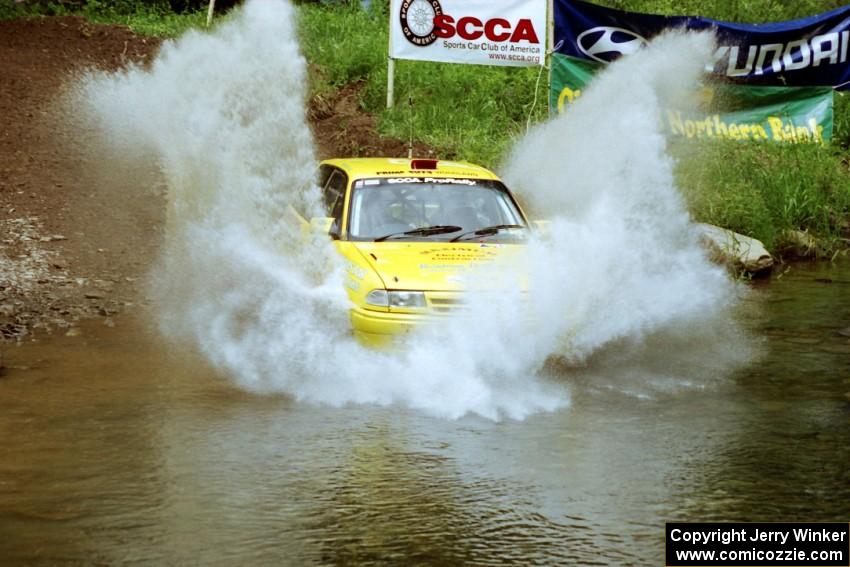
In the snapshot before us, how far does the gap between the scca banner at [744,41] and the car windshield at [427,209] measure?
7189mm

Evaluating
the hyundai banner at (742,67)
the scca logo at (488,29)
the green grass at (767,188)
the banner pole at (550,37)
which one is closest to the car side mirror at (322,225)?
the green grass at (767,188)

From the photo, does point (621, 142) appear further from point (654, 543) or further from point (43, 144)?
point (654, 543)

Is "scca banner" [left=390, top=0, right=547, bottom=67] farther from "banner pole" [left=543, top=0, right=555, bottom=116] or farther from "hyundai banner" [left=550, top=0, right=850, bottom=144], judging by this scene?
"hyundai banner" [left=550, top=0, right=850, bottom=144]

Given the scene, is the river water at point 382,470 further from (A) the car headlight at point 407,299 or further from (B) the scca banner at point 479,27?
(B) the scca banner at point 479,27

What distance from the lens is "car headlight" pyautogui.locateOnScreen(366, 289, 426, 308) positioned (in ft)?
27.8

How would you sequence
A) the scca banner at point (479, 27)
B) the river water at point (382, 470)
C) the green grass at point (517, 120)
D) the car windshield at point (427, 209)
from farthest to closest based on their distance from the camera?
the scca banner at point (479, 27)
the green grass at point (517, 120)
the car windshield at point (427, 209)
the river water at point (382, 470)

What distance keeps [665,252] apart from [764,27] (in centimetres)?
542

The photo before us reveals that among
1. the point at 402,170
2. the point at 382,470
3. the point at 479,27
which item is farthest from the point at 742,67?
the point at 382,470

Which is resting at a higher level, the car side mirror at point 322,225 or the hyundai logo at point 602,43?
the hyundai logo at point 602,43

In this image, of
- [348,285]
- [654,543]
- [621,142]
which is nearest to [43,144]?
[621,142]

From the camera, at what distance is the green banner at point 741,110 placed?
54.6ft

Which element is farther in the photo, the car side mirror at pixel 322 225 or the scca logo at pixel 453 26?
the scca logo at pixel 453 26

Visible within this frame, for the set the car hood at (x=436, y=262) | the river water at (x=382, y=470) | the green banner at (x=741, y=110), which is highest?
the green banner at (x=741, y=110)

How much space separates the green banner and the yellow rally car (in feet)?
21.6
